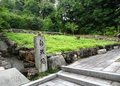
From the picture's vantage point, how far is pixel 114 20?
656 inches

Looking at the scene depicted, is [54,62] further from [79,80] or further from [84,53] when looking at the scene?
[84,53]

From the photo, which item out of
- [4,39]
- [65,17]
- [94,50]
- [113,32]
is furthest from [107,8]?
[4,39]

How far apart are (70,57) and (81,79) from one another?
2.07 metres

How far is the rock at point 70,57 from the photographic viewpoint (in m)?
5.55

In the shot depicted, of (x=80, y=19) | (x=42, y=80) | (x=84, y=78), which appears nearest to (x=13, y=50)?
(x=42, y=80)

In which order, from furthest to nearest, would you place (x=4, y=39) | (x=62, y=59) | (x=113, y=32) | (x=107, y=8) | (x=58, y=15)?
(x=58, y=15)
(x=107, y=8)
(x=113, y=32)
(x=4, y=39)
(x=62, y=59)

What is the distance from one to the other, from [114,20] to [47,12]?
13193 millimetres

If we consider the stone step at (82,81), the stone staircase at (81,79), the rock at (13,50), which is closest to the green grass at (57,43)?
the rock at (13,50)

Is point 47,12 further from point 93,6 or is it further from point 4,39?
point 4,39

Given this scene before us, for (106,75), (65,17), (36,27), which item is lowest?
(106,75)

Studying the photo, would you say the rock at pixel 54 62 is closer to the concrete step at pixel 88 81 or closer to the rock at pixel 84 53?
the concrete step at pixel 88 81

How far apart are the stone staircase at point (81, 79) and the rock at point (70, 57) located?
3.12 ft

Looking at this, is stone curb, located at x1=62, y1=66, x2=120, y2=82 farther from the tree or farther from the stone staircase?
the tree

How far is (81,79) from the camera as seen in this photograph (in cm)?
367
